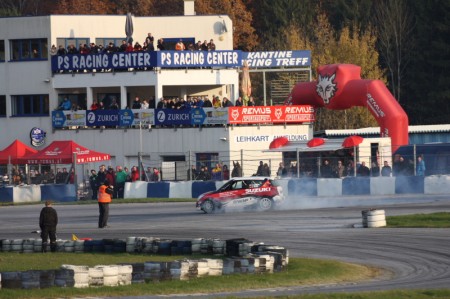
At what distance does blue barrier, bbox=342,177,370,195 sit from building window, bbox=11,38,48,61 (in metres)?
20.4

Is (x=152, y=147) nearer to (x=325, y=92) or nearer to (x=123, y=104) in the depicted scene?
(x=123, y=104)

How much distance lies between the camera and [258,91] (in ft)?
254

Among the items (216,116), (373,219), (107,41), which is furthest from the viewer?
(107,41)

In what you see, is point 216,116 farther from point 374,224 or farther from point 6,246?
point 6,246

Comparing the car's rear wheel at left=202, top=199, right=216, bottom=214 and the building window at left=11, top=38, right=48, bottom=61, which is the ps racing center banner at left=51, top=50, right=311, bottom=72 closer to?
the building window at left=11, top=38, right=48, bottom=61

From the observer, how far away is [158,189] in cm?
4450

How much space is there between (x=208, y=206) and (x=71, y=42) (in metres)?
22.2

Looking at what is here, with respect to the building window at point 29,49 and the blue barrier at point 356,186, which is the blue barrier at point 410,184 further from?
the building window at point 29,49

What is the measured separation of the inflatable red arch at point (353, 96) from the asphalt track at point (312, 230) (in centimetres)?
940

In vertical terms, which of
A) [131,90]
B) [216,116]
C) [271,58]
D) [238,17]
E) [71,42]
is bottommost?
[216,116]

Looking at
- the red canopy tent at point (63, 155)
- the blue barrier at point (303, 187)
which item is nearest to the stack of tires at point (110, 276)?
the blue barrier at point (303, 187)

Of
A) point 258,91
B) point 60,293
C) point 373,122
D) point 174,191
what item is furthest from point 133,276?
point 258,91

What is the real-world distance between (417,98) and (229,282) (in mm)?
62465

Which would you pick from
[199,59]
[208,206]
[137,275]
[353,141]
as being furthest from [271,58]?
[137,275]
